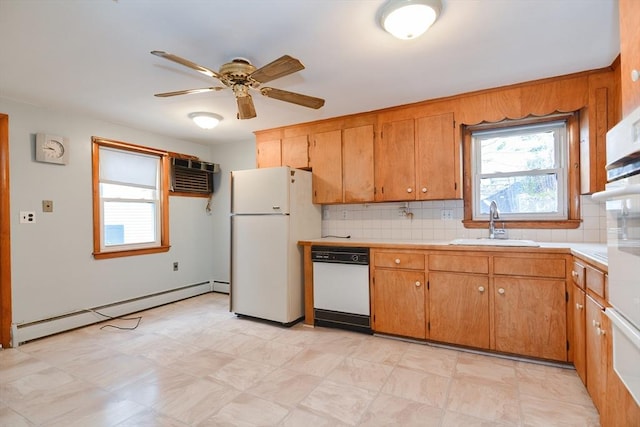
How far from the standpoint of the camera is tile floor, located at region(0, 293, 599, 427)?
179 centimetres

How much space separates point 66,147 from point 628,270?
4.27 m

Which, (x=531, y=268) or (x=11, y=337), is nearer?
(x=531, y=268)

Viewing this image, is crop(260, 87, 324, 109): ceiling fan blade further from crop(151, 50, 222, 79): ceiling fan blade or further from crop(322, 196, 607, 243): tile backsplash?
crop(322, 196, 607, 243): tile backsplash

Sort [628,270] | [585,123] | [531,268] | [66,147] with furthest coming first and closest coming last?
1. [66,147]
2. [585,123]
3. [531,268]
4. [628,270]

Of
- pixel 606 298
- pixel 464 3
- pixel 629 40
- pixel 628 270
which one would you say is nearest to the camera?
pixel 628 270

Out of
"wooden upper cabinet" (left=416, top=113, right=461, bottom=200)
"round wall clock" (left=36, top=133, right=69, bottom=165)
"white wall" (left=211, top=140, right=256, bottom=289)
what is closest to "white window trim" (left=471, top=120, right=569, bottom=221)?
"wooden upper cabinet" (left=416, top=113, right=461, bottom=200)

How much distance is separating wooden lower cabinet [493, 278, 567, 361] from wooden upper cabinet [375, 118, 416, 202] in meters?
1.17

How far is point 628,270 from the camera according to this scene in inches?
40.0

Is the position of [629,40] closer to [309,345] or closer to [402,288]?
[402,288]

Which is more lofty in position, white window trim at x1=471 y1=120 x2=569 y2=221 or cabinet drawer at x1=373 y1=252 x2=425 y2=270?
white window trim at x1=471 y1=120 x2=569 y2=221

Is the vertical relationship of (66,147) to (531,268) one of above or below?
above

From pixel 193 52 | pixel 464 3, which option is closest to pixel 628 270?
pixel 464 3

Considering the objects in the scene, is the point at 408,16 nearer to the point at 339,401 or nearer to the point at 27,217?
the point at 339,401

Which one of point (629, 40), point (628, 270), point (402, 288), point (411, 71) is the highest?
point (411, 71)
